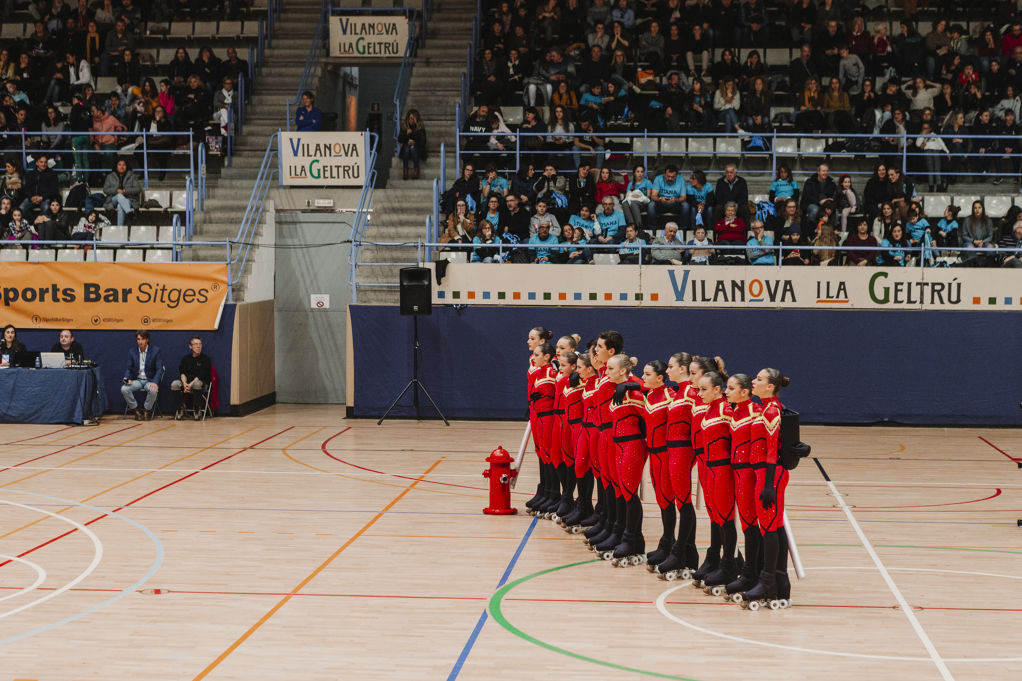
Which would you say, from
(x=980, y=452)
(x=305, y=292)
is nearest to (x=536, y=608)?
(x=980, y=452)

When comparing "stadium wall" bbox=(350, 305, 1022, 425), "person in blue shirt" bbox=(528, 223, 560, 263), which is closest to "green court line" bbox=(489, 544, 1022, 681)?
"stadium wall" bbox=(350, 305, 1022, 425)

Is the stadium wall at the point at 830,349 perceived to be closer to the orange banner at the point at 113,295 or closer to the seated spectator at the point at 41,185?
the orange banner at the point at 113,295

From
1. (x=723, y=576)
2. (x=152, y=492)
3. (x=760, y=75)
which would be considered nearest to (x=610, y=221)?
(x=760, y=75)

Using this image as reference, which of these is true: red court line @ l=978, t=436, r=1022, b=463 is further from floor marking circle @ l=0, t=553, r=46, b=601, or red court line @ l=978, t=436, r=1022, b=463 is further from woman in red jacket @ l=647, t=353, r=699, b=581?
floor marking circle @ l=0, t=553, r=46, b=601

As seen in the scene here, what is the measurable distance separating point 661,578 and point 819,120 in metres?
15.3

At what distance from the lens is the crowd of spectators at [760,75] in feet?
72.9

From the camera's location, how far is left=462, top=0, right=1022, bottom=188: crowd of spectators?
2223 cm

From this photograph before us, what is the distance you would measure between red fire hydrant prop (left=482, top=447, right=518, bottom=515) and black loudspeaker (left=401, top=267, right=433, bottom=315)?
7080 mm

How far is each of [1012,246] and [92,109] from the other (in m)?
18.3

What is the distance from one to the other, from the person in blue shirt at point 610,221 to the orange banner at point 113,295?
6.66 m

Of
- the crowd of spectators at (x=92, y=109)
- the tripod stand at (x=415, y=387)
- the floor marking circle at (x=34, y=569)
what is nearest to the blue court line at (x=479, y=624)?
the floor marking circle at (x=34, y=569)

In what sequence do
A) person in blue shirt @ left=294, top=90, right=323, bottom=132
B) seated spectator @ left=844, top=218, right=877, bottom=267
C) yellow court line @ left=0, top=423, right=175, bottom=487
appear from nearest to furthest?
yellow court line @ left=0, top=423, right=175, bottom=487 → seated spectator @ left=844, top=218, right=877, bottom=267 → person in blue shirt @ left=294, top=90, right=323, bottom=132

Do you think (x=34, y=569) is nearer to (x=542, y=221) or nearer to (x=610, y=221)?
(x=542, y=221)

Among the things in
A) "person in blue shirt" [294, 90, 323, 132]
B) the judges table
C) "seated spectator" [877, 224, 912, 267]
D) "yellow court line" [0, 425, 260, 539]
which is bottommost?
"yellow court line" [0, 425, 260, 539]
